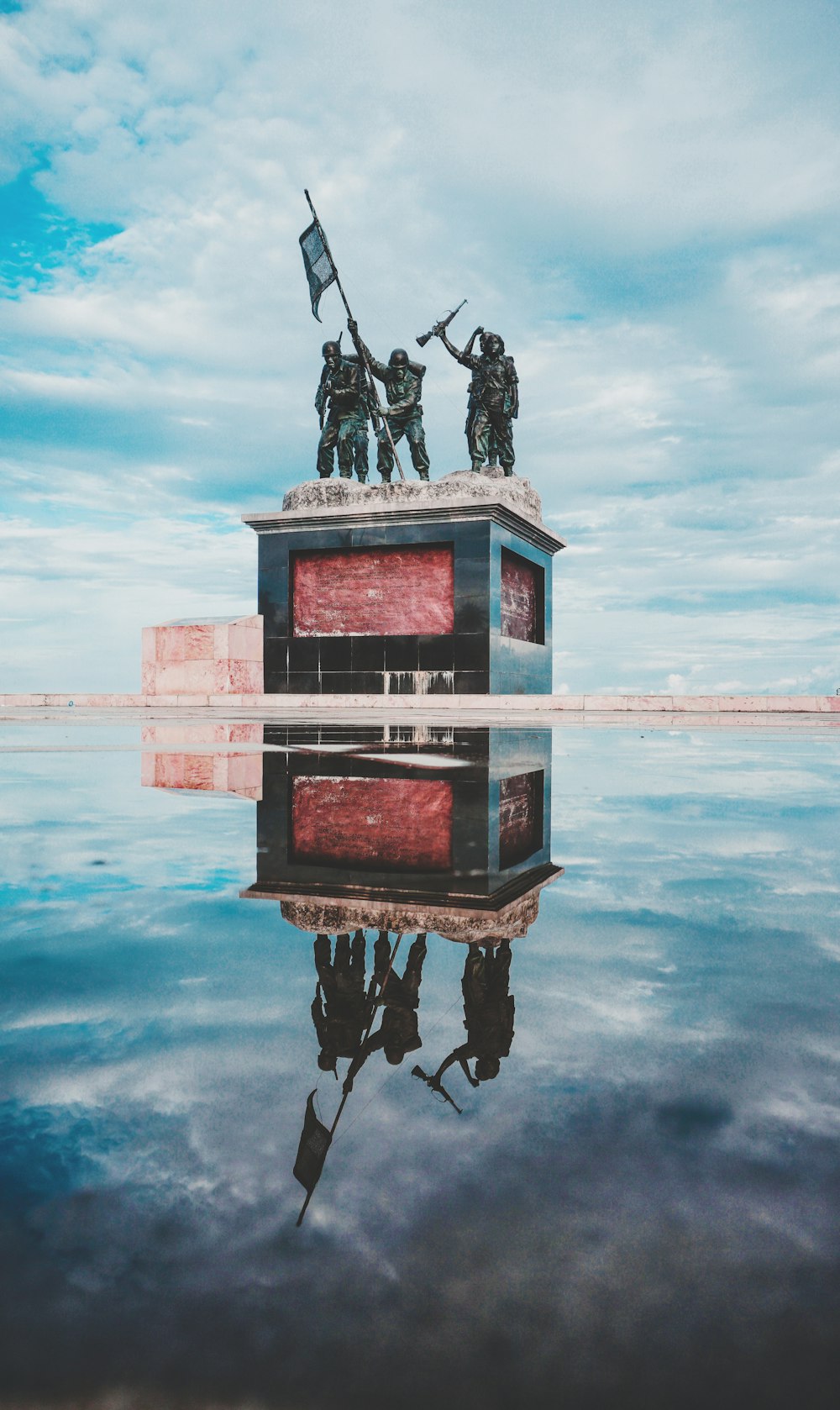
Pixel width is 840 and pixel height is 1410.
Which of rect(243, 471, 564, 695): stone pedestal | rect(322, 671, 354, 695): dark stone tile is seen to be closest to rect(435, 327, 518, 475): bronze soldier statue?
rect(243, 471, 564, 695): stone pedestal

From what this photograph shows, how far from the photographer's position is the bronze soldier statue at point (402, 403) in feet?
53.7

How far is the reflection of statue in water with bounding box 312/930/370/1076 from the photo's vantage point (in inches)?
42.1

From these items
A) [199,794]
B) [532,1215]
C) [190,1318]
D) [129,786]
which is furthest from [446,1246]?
[129,786]

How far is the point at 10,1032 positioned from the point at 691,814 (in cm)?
253

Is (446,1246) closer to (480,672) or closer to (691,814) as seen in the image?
(691,814)

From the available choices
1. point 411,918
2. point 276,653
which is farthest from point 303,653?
point 411,918

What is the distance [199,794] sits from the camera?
152 inches

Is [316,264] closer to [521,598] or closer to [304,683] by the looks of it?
[521,598]

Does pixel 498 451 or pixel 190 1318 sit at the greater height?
pixel 498 451

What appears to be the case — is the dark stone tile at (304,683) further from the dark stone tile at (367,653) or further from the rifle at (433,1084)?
the rifle at (433,1084)

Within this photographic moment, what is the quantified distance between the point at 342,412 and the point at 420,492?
3.20m

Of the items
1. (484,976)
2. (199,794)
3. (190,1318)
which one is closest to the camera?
(190,1318)

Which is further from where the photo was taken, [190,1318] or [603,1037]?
[603,1037]

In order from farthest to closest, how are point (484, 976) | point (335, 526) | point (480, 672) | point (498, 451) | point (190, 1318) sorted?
1. point (498, 451)
2. point (335, 526)
3. point (480, 672)
4. point (484, 976)
5. point (190, 1318)
